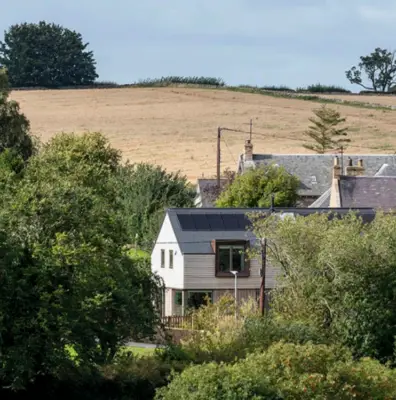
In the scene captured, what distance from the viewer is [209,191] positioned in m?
97.8

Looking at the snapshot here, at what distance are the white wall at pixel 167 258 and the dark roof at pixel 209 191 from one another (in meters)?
22.2

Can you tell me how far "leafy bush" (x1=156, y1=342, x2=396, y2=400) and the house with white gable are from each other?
21.8 metres

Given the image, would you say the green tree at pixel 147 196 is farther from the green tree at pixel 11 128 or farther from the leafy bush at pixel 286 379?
the leafy bush at pixel 286 379

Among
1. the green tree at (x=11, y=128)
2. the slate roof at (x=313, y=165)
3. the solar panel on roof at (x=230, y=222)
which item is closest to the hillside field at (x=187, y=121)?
the slate roof at (x=313, y=165)

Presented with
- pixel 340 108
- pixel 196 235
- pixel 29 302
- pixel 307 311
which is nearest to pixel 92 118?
pixel 340 108

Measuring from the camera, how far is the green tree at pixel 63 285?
4459cm

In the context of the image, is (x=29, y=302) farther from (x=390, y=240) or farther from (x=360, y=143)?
(x=360, y=143)

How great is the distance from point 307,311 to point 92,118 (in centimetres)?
9620

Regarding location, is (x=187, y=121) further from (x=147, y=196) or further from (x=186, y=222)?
(x=186, y=222)

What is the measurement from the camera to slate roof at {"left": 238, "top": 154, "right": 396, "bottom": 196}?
314 feet

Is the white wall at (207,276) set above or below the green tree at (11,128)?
below

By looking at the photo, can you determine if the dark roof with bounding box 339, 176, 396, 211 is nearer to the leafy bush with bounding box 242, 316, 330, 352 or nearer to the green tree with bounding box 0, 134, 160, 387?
the leafy bush with bounding box 242, 316, 330, 352

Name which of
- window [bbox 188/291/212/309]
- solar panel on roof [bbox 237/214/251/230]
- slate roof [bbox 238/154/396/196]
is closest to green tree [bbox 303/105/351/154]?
slate roof [bbox 238/154/396/196]

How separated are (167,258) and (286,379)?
1132 inches
